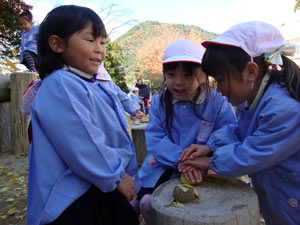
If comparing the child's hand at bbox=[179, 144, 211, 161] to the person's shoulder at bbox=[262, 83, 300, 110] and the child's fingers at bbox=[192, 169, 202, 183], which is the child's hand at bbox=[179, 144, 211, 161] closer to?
the child's fingers at bbox=[192, 169, 202, 183]

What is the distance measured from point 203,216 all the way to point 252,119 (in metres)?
0.65

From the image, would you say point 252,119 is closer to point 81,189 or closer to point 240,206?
point 240,206

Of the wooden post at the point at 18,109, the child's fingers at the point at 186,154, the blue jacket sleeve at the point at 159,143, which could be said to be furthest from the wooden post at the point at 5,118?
the child's fingers at the point at 186,154

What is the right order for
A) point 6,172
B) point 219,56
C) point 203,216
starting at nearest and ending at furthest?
point 203,216
point 219,56
point 6,172

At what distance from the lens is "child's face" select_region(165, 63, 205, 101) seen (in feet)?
5.58

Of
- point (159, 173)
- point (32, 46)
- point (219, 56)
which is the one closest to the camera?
point (219, 56)

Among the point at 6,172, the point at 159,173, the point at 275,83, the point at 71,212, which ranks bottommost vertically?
the point at 6,172

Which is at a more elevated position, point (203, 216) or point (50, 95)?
point (50, 95)

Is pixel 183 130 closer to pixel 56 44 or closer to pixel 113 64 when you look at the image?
pixel 56 44

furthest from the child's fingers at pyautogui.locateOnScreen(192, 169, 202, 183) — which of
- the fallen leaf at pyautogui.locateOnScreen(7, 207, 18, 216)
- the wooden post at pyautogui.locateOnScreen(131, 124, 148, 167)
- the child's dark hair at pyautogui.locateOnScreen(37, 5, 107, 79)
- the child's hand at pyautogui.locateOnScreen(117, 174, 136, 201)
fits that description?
the fallen leaf at pyautogui.locateOnScreen(7, 207, 18, 216)

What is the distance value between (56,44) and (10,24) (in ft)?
23.6

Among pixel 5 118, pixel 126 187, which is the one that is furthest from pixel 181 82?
pixel 5 118

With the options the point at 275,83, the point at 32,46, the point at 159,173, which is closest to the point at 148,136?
the point at 159,173

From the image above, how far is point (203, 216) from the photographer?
1072 mm
